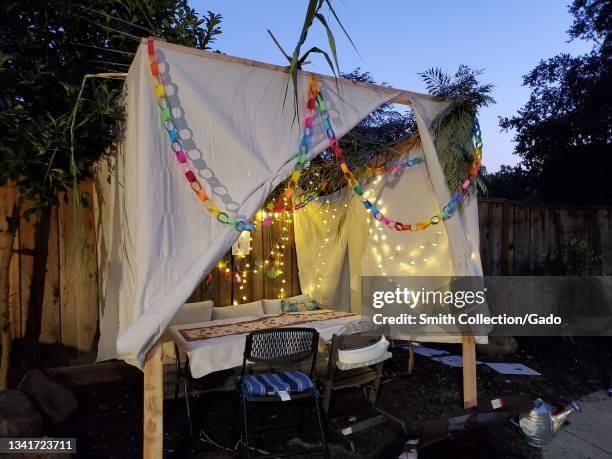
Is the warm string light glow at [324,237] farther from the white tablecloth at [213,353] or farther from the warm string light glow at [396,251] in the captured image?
the white tablecloth at [213,353]

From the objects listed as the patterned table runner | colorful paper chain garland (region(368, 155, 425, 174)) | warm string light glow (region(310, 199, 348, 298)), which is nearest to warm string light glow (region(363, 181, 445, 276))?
colorful paper chain garland (region(368, 155, 425, 174))

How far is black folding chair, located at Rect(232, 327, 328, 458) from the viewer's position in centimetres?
288

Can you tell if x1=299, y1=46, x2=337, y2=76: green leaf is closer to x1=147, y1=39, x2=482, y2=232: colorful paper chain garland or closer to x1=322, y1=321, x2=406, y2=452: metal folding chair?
x1=147, y1=39, x2=482, y2=232: colorful paper chain garland

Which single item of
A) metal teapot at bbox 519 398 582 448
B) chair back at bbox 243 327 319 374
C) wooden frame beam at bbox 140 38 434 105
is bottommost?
metal teapot at bbox 519 398 582 448

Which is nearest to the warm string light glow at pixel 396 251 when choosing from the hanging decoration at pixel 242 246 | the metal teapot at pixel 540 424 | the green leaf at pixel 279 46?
the hanging decoration at pixel 242 246

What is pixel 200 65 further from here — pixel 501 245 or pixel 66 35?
pixel 501 245

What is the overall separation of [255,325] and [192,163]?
222 cm

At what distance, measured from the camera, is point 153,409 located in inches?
97.3

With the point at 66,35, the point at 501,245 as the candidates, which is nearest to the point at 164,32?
the point at 66,35

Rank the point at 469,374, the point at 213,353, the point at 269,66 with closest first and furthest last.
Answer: the point at 269,66 < the point at 213,353 < the point at 469,374

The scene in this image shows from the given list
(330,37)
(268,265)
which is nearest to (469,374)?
(268,265)

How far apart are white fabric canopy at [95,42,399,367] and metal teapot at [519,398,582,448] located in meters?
2.41

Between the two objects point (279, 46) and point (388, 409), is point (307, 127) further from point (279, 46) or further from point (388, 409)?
point (388, 409)

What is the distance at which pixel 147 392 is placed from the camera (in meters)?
2.47
